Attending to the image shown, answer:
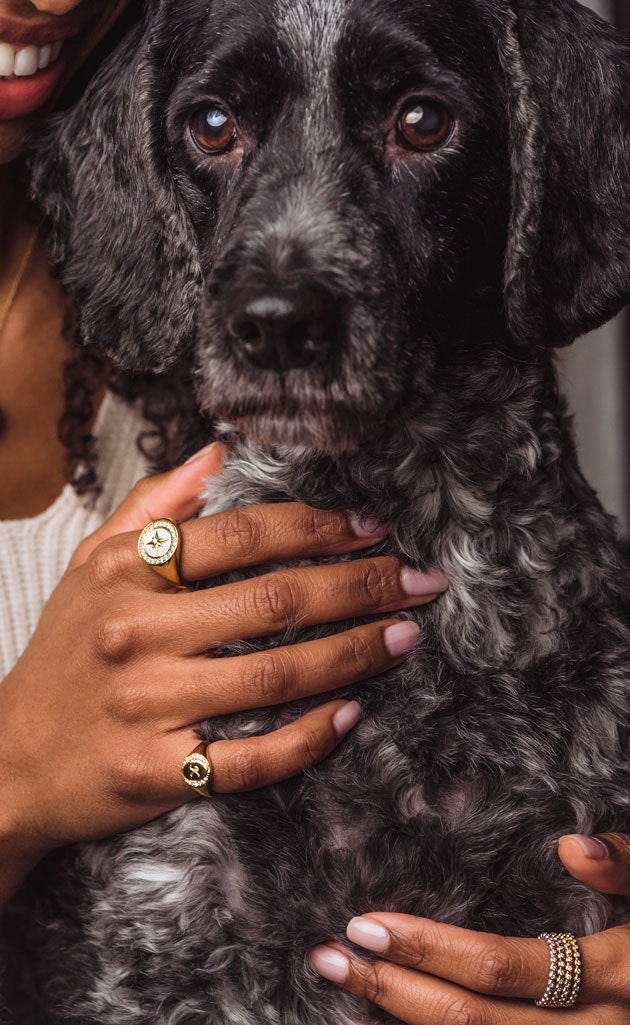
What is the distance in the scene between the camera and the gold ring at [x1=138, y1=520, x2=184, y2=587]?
1.58 meters

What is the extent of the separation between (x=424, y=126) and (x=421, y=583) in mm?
631

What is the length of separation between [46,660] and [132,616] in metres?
0.24

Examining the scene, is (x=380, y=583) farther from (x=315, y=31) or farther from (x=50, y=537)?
(x=50, y=537)

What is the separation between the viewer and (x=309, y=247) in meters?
1.36

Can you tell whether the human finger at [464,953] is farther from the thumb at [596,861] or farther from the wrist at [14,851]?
the wrist at [14,851]

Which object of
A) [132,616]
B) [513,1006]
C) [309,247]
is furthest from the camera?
[132,616]

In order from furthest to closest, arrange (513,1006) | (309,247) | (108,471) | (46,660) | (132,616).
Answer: (108,471)
(46,660)
(132,616)
(513,1006)
(309,247)

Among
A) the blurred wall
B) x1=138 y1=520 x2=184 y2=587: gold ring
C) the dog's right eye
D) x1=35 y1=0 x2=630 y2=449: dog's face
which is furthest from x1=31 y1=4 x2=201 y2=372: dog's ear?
the blurred wall

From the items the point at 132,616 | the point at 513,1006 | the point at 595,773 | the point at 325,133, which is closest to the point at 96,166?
the point at 325,133

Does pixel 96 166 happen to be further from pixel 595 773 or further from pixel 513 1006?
pixel 513 1006

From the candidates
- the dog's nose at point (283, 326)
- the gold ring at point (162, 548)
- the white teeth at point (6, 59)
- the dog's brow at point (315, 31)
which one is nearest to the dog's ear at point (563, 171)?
the dog's brow at point (315, 31)

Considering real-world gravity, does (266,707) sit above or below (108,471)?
above

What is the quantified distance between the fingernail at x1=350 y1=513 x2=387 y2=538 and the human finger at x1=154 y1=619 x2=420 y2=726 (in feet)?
0.47

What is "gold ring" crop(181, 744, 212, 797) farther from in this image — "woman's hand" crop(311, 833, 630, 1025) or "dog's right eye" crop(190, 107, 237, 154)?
"dog's right eye" crop(190, 107, 237, 154)
